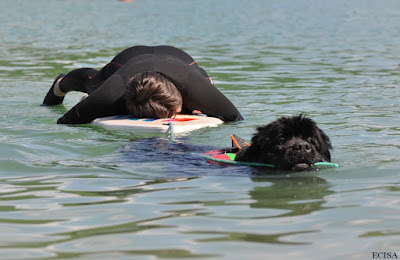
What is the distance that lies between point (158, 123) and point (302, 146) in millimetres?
2860

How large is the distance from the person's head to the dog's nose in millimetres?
2838

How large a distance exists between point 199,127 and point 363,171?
2557mm

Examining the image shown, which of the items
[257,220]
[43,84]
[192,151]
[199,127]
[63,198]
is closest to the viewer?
[257,220]

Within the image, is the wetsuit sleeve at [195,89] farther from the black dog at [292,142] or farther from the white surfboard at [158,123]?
the black dog at [292,142]

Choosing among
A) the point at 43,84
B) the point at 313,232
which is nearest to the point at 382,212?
the point at 313,232

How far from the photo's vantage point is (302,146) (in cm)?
527

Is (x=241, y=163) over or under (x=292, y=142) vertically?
under

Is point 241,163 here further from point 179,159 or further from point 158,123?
point 158,123

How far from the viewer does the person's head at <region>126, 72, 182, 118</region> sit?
7758 millimetres

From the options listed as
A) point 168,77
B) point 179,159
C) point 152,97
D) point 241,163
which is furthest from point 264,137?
point 168,77

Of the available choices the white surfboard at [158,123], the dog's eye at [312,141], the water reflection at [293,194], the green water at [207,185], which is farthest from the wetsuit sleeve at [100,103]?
the dog's eye at [312,141]

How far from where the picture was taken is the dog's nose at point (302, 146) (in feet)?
17.3

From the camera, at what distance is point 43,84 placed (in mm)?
12477

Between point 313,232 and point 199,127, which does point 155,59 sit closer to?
point 199,127
